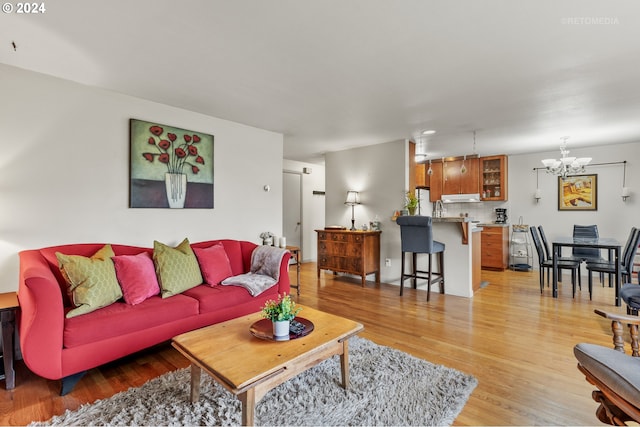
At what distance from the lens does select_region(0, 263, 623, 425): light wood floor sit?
187cm

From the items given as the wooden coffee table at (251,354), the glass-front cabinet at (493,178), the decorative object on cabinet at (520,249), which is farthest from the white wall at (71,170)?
the decorative object on cabinet at (520,249)

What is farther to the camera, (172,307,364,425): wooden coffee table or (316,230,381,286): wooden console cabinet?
(316,230,381,286): wooden console cabinet

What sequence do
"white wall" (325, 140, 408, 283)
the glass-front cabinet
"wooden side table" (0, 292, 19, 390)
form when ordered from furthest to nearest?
the glass-front cabinet, "white wall" (325, 140, 408, 283), "wooden side table" (0, 292, 19, 390)

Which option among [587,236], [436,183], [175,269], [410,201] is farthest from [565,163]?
[175,269]

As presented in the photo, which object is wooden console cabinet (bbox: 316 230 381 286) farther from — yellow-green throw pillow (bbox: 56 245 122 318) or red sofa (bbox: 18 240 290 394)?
yellow-green throw pillow (bbox: 56 245 122 318)

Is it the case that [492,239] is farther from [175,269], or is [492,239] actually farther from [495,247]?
[175,269]

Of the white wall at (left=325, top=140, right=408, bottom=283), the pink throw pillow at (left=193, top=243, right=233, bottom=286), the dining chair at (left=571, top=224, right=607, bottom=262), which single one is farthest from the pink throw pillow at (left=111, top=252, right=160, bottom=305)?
the dining chair at (left=571, top=224, right=607, bottom=262)

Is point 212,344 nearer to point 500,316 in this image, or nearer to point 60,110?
point 60,110

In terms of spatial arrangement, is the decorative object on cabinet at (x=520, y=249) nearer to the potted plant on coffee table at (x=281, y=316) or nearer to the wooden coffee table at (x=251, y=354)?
the wooden coffee table at (x=251, y=354)

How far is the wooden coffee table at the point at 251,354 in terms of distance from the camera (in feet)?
4.77

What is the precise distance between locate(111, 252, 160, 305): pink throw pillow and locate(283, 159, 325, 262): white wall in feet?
14.5

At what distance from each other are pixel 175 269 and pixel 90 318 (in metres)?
0.76

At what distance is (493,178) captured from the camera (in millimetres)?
6516

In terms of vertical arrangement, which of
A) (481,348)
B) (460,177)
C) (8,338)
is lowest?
(481,348)
